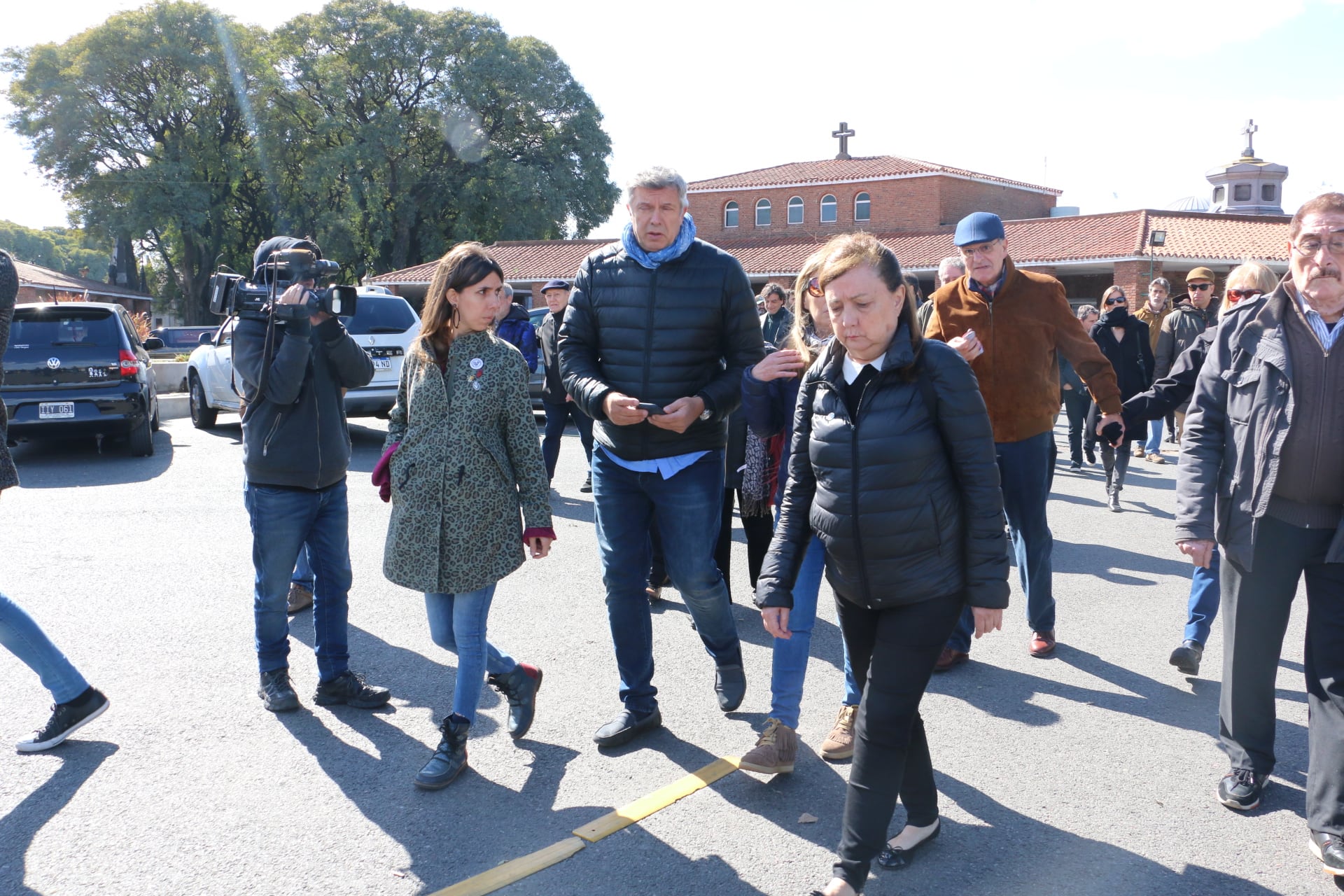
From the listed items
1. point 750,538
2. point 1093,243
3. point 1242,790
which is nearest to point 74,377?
point 750,538

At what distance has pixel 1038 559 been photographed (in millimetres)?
5004

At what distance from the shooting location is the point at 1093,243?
35.8 meters

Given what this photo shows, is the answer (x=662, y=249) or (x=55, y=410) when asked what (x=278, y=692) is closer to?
(x=662, y=249)

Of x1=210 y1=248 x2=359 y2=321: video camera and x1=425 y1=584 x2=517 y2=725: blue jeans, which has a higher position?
x1=210 y1=248 x2=359 y2=321: video camera

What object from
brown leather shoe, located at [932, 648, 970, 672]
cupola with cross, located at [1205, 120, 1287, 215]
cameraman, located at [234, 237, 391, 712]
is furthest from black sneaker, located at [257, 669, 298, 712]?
cupola with cross, located at [1205, 120, 1287, 215]

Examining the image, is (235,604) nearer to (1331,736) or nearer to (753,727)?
(753,727)

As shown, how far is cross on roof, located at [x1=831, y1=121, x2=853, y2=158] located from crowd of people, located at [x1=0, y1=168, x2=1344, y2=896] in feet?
168

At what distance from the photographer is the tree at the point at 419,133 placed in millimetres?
48031

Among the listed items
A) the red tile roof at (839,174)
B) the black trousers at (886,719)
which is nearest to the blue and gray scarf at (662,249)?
the black trousers at (886,719)

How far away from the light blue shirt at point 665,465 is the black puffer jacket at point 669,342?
2 cm

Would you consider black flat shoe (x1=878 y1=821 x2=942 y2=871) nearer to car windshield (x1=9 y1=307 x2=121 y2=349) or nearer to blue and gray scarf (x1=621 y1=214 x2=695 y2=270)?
blue and gray scarf (x1=621 y1=214 x2=695 y2=270)

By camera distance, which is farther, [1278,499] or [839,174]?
[839,174]

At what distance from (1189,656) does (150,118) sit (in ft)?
174

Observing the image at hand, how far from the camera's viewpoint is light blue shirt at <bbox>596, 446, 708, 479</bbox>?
394 cm
